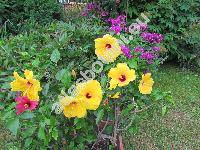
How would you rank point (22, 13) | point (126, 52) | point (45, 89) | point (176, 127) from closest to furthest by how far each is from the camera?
point (45, 89) → point (126, 52) → point (176, 127) → point (22, 13)

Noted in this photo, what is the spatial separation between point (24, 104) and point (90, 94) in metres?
0.39

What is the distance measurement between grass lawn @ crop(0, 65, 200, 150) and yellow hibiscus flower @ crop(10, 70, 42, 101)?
65.9 inches

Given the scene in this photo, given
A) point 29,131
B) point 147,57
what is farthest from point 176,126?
point 29,131

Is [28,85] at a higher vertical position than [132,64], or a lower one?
higher

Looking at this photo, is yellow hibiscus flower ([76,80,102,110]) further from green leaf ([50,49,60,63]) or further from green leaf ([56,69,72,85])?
green leaf ([50,49,60,63])

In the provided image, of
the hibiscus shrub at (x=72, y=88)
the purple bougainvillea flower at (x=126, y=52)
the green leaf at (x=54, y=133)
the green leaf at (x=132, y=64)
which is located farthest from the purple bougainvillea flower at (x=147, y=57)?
the green leaf at (x=54, y=133)

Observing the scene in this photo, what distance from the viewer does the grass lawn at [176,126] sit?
3.85 metres

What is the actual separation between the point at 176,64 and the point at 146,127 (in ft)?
8.66

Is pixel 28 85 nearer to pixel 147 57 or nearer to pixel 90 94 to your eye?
pixel 90 94

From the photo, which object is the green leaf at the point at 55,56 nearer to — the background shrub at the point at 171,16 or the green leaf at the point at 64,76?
the green leaf at the point at 64,76

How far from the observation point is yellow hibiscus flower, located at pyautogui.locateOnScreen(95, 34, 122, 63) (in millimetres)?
2533

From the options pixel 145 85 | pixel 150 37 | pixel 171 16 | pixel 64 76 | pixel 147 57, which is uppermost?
pixel 64 76

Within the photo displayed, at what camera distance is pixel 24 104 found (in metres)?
2.27

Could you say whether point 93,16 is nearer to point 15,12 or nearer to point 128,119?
point 15,12
